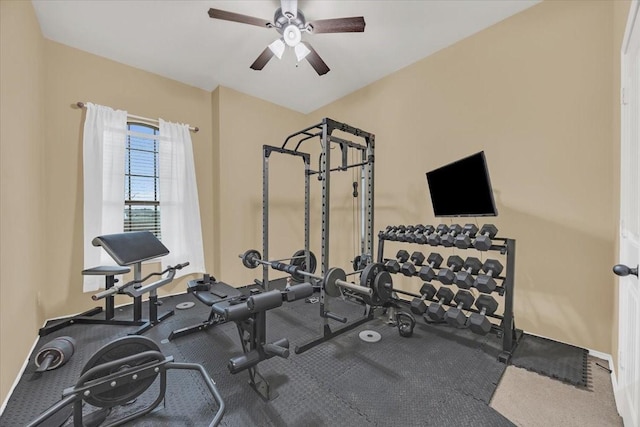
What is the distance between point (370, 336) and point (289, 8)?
294cm

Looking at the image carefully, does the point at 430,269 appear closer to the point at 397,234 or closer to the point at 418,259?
the point at 418,259

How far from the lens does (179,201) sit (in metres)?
3.45

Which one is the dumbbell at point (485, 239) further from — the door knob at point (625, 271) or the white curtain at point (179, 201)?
the white curtain at point (179, 201)

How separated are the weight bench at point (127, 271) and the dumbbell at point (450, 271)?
266 centimetres

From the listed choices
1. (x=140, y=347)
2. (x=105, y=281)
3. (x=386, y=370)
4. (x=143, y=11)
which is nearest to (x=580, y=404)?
(x=386, y=370)

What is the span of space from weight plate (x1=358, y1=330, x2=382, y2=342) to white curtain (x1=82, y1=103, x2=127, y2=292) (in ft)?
9.62

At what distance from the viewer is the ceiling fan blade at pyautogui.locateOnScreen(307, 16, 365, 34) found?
2031 mm

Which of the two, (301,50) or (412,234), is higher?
(301,50)

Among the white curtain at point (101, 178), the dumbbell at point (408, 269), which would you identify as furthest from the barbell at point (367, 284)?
the white curtain at point (101, 178)

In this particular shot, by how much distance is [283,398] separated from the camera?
1543 millimetres

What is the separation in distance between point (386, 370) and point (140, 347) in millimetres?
1593

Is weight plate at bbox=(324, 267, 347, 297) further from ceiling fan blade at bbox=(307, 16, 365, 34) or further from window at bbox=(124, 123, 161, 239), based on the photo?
window at bbox=(124, 123, 161, 239)

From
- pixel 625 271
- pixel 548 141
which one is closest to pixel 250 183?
pixel 548 141

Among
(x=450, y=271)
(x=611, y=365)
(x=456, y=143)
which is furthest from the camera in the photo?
(x=456, y=143)
